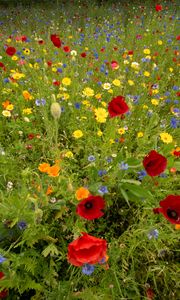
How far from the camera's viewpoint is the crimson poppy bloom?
1225 millimetres

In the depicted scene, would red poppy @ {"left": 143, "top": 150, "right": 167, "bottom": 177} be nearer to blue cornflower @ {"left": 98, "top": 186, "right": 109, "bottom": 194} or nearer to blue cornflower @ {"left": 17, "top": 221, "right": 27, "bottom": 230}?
blue cornflower @ {"left": 98, "top": 186, "right": 109, "bottom": 194}

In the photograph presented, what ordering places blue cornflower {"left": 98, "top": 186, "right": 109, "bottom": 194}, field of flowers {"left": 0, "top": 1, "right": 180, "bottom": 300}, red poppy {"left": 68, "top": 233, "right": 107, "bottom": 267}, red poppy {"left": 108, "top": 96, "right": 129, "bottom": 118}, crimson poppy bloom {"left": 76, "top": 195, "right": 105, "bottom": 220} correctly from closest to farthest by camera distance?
red poppy {"left": 68, "top": 233, "right": 107, "bottom": 267}, crimson poppy bloom {"left": 76, "top": 195, "right": 105, "bottom": 220}, field of flowers {"left": 0, "top": 1, "right": 180, "bottom": 300}, blue cornflower {"left": 98, "top": 186, "right": 109, "bottom": 194}, red poppy {"left": 108, "top": 96, "right": 129, "bottom": 118}

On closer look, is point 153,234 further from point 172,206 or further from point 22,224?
point 22,224

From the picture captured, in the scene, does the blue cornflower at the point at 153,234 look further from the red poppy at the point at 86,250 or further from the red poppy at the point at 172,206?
the red poppy at the point at 86,250

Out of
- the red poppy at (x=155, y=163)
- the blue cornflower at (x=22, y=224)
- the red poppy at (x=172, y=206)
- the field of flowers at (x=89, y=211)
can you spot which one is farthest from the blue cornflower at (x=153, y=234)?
the blue cornflower at (x=22, y=224)

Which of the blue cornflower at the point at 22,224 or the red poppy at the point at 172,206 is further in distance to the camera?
the blue cornflower at the point at 22,224

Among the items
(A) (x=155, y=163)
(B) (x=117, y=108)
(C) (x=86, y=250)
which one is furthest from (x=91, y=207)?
(B) (x=117, y=108)

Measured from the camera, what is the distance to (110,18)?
5785mm

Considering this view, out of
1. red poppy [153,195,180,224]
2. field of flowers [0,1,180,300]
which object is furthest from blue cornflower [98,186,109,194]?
red poppy [153,195,180,224]

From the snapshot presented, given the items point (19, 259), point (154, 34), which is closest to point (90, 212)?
point (19, 259)

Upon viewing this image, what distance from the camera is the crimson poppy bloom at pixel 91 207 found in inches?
48.2

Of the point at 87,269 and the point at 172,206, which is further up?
the point at 172,206

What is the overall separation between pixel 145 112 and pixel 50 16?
175 inches

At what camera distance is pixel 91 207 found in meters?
1.28
